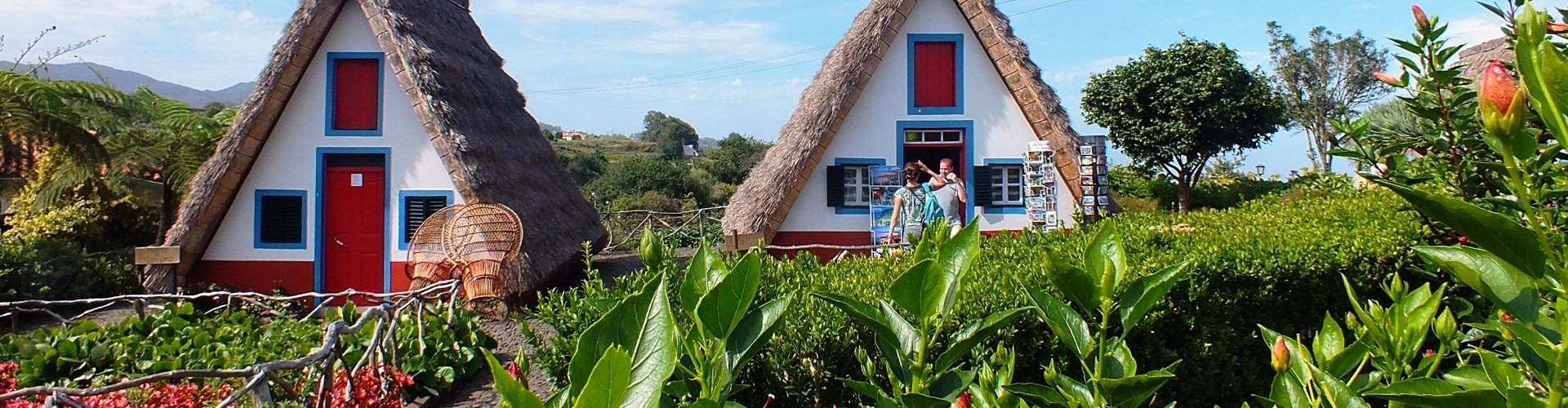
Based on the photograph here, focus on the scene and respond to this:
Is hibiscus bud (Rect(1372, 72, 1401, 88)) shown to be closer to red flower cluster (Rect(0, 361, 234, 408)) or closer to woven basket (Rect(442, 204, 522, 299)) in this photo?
red flower cluster (Rect(0, 361, 234, 408))

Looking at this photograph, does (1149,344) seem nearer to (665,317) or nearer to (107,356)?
(665,317)

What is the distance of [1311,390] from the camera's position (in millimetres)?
1094

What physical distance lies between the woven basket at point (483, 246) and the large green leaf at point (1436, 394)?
27.1 ft

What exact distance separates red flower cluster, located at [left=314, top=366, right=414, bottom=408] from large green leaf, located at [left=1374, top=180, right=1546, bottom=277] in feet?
15.3

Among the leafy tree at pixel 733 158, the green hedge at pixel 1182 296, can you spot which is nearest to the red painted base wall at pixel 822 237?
the green hedge at pixel 1182 296

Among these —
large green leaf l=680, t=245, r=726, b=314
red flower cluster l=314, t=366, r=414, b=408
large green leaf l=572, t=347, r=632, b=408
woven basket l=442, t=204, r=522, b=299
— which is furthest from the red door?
large green leaf l=572, t=347, r=632, b=408

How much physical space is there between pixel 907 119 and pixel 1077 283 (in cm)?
869

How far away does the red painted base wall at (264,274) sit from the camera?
30.8 ft

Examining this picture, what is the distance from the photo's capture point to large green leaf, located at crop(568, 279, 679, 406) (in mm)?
822

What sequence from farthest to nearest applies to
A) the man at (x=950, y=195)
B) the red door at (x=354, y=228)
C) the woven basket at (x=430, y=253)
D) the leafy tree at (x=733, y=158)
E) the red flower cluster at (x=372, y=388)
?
the leafy tree at (x=733, y=158) < the red door at (x=354, y=228) < the man at (x=950, y=195) < the woven basket at (x=430, y=253) < the red flower cluster at (x=372, y=388)

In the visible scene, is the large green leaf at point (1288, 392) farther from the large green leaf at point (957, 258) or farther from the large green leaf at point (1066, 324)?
the large green leaf at point (957, 258)

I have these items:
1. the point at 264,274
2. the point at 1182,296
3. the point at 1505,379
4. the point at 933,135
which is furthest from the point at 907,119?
the point at 1505,379

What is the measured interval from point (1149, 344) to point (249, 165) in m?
9.27

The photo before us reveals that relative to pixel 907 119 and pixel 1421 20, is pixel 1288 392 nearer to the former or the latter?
Answer: pixel 1421 20
